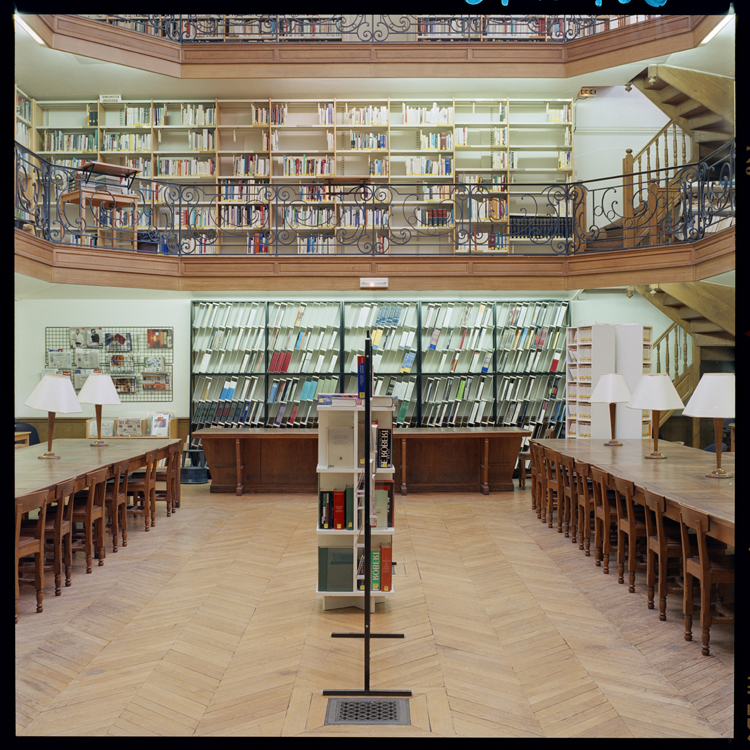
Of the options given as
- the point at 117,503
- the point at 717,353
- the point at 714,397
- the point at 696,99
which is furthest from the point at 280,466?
the point at 696,99

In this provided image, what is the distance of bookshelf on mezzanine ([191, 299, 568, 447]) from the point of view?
30.7 ft

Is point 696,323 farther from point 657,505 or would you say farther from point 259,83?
point 259,83

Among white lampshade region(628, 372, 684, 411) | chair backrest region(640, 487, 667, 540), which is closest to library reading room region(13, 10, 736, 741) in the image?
chair backrest region(640, 487, 667, 540)

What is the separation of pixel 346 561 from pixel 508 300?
6151 mm

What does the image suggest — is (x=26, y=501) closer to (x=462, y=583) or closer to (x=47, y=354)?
(x=462, y=583)

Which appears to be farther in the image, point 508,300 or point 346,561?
point 508,300

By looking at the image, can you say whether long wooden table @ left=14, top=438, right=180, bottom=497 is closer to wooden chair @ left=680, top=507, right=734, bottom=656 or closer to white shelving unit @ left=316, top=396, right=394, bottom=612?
white shelving unit @ left=316, top=396, right=394, bottom=612

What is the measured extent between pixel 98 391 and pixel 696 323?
727 cm

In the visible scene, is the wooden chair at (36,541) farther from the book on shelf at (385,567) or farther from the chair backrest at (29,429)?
the chair backrest at (29,429)

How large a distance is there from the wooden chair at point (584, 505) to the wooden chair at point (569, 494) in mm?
58

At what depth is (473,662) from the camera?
343 cm

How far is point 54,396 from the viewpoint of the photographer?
5.49 metres

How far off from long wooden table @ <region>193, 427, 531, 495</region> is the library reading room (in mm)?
39
